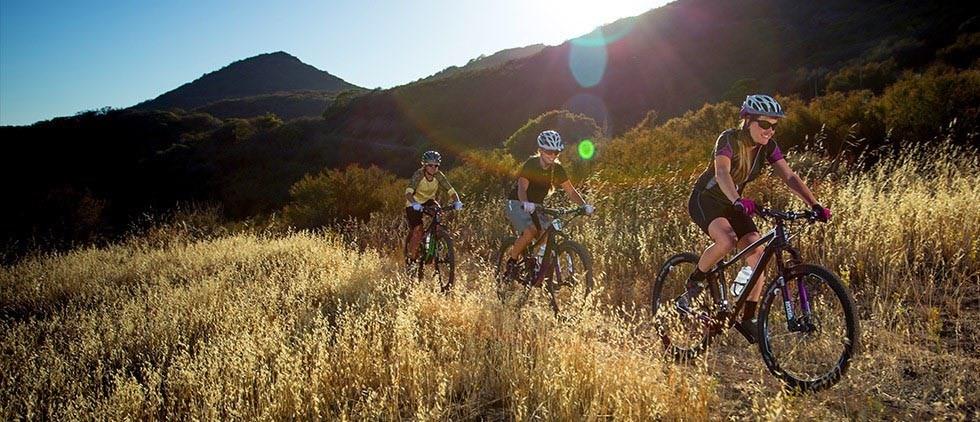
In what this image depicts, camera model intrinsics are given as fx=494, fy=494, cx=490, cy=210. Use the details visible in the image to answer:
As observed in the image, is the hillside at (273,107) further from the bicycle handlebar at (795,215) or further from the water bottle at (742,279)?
the bicycle handlebar at (795,215)

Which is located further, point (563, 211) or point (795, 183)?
point (563, 211)

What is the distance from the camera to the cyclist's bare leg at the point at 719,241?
386cm

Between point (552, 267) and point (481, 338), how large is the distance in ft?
5.72

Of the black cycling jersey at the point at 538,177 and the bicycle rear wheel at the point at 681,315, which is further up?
the black cycling jersey at the point at 538,177

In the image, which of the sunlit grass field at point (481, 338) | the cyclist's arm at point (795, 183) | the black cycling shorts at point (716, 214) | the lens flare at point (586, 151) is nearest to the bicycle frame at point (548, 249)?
the sunlit grass field at point (481, 338)

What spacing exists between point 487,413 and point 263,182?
37.4m

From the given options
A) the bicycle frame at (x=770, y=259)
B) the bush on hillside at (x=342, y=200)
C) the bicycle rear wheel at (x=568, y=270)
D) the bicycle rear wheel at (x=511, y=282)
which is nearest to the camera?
the bicycle frame at (x=770, y=259)

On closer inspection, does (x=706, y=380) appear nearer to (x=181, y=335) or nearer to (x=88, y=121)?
(x=181, y=335)

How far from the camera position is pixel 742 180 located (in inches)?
162

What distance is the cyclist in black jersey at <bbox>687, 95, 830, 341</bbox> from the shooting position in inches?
146

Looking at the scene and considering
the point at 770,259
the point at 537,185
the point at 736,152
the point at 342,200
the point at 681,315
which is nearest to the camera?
the point at 770,259

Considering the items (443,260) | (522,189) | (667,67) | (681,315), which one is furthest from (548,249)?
(667,67)

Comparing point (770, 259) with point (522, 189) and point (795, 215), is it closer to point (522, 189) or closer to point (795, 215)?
point (795, 215)

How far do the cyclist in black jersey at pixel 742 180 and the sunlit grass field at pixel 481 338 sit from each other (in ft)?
2.42
